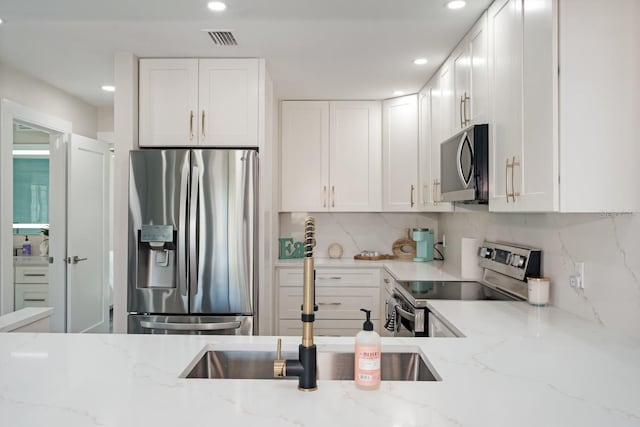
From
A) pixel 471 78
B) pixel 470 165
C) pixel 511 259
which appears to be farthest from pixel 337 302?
pixel 471 78

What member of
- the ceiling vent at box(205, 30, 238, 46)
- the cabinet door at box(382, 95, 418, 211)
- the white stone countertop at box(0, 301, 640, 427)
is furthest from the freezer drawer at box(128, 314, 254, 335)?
the cabinet door at box(382, 95, 418, 211)

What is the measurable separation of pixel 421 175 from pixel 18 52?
310 centimetres

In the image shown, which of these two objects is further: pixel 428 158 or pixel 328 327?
pixel 328 327

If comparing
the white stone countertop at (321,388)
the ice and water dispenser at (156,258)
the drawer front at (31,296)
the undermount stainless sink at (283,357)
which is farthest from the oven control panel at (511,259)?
the drawer front at (31,296)

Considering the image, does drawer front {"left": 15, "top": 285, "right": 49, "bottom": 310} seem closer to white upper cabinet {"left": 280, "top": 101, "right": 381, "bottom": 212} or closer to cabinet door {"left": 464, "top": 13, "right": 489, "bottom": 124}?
white upper cabinet {"left": 280, "top": 101, "right": 381, "bottom": 212}

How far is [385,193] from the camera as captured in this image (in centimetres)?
439

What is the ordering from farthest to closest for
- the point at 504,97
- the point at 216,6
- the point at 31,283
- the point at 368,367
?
the point at 31,283 → the point at 216,6 → the point at 504,97 → the point at 368,367

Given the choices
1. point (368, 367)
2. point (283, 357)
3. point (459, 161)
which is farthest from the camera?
point (459, 161)

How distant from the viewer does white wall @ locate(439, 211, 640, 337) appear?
175 centimetres

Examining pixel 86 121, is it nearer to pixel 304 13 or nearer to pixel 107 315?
pixel 107 315

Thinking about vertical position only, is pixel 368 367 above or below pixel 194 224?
below

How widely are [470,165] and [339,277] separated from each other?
1.99m

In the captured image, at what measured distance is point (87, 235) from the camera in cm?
438

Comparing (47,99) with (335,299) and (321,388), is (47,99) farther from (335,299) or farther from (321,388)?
(321,388)
